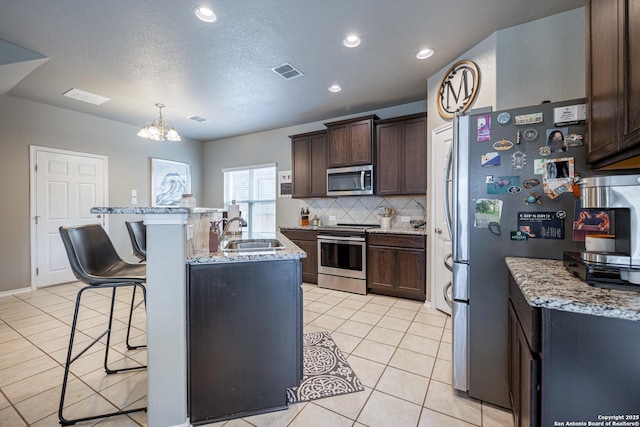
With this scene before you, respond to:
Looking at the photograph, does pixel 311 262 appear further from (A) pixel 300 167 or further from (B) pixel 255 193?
(B) pixel 255 193

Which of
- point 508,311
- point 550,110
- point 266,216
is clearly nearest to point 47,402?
point 508,311

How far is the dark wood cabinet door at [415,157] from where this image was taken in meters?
3.43

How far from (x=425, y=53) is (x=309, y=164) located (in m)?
2.34

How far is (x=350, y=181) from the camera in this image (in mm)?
3979

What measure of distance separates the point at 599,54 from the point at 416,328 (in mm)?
2385

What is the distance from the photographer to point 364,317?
2900 mm

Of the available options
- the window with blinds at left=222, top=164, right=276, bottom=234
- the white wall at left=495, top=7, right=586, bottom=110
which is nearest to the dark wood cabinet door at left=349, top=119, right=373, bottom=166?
the white wall at left=495, top=7, right=586, bottom=110

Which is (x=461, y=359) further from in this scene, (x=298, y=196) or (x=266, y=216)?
(x=266, y=216)

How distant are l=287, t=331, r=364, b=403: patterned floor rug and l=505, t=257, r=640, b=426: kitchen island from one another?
109cm

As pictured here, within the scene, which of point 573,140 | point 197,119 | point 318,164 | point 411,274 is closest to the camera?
point 573,140

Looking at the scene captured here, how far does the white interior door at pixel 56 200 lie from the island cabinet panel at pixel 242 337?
421 cm

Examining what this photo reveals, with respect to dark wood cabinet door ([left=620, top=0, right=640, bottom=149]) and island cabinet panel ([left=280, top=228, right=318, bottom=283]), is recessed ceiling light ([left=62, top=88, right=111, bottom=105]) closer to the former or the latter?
island cabinet panel ([left=280, top=228, right=318, bottom=283])

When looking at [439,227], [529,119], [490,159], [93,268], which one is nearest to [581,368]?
[490,159]

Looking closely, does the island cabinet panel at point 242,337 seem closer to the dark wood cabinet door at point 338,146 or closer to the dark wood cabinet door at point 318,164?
the dark wood cabinet door at point 338,146
